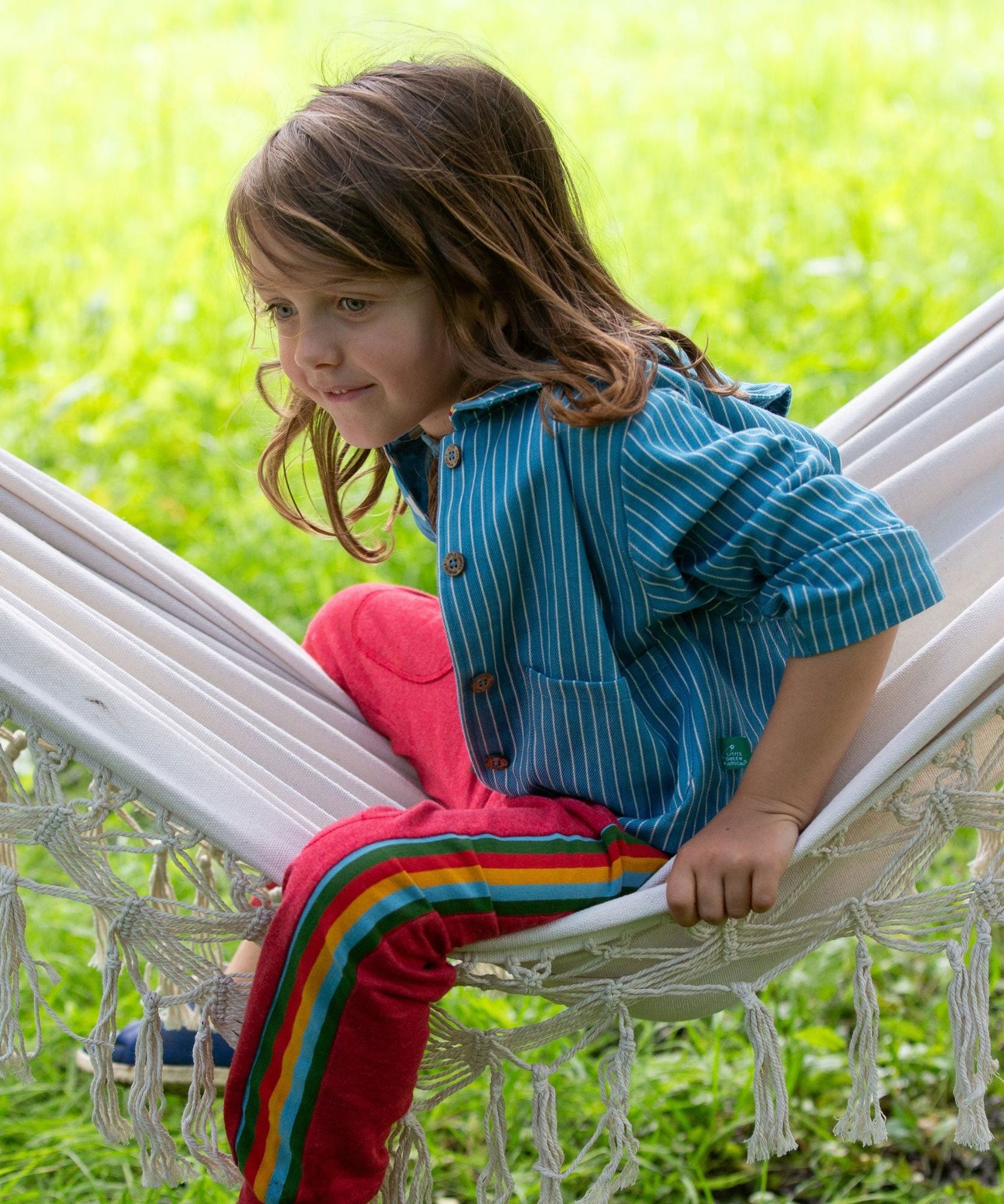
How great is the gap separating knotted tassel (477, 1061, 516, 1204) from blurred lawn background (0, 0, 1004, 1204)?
1.56 feet

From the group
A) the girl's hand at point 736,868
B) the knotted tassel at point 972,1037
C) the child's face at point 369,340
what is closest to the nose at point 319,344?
the child's face at point 369,340

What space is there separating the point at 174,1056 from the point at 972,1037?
100cm

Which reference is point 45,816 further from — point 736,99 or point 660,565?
point 736,99

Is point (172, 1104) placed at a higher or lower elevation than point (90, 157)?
lower

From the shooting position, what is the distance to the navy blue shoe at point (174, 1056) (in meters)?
1.75

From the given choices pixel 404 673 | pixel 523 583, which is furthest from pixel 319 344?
pixel 404 673

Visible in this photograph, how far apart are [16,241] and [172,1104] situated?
9.91ft

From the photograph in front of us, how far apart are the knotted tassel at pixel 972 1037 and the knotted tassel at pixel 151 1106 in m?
0.69

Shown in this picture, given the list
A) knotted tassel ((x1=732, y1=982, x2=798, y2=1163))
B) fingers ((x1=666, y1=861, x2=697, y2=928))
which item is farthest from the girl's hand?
knotted tassel ((x1=732, y1=982, x2=798, y2=1163))

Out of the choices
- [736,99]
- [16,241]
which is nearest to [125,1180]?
[16,241]

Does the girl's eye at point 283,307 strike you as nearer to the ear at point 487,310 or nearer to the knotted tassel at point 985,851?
the ear at point 487,310

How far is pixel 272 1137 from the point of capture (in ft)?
3.66

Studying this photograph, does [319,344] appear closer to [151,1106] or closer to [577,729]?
[577,729]

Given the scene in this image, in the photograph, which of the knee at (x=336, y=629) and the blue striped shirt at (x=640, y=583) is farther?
the knee at (x=336, y=629)
